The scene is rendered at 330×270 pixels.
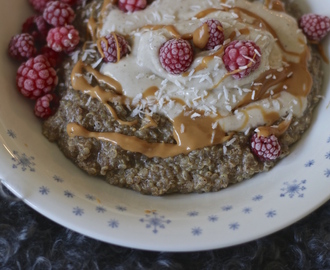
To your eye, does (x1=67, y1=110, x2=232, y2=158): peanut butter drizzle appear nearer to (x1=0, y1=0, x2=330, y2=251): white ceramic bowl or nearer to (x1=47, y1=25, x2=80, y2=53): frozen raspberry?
(x1=0, y1=0, x2=330, y2=251): white ceramic bowl

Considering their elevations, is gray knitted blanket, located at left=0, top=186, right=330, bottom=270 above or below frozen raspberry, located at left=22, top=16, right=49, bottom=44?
below

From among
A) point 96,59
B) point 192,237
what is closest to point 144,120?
point 96,59

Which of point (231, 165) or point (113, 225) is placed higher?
point (113, 225)

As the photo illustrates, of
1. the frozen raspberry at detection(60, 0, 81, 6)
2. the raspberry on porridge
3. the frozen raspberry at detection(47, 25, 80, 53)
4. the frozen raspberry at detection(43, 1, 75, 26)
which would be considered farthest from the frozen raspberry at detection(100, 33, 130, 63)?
the frozen raspberry at detection(60, 0, 81, 6)

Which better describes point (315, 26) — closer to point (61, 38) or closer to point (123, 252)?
point (61, 38)

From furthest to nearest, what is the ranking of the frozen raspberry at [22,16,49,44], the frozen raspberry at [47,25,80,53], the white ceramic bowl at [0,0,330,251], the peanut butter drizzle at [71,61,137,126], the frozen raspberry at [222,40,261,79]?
1. the frozen raspberry at [22,16,49,44]
2. the frozen raspberry at [47,25,80,53]
3. the peanut butter drizzle at [71,61,137,126]
4. the frozen raspberry at [222,40,261,79]
5. the white ceramic bowl at [0,0,330,251]

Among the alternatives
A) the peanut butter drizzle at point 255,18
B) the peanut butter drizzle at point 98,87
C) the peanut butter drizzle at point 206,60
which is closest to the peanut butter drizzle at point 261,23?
the peanut butter drizzle at point 255,18

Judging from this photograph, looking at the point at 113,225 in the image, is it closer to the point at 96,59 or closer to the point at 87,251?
the point at 87,251

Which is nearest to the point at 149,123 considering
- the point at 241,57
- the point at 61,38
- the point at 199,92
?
the point at 199,92
